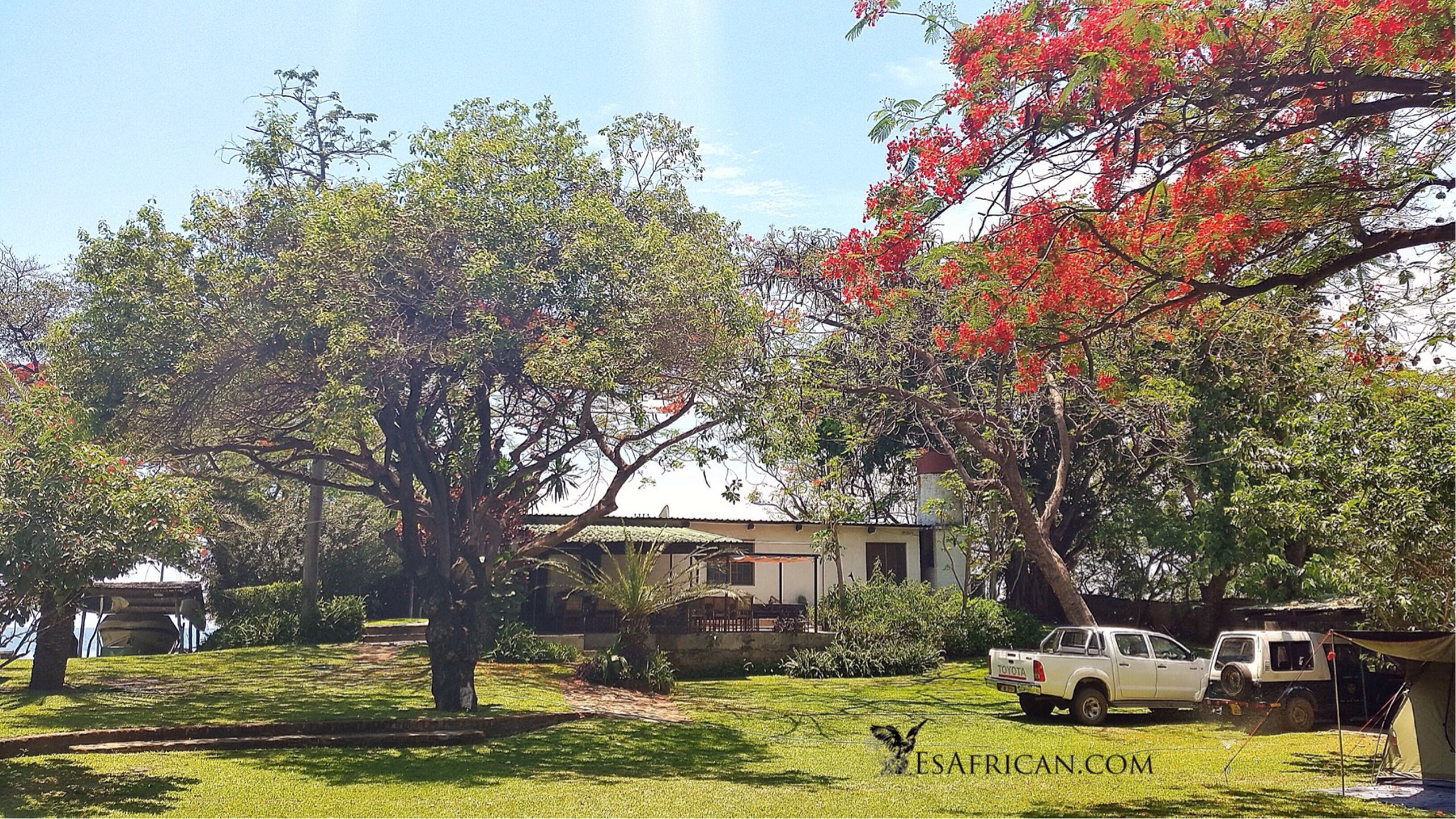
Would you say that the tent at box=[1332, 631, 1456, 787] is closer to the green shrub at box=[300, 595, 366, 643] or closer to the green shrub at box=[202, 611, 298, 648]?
the green shrub at box=[300, 595, 366, 643]

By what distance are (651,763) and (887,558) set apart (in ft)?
63.5

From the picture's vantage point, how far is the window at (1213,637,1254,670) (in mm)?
15664

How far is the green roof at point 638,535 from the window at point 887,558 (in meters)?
7.60

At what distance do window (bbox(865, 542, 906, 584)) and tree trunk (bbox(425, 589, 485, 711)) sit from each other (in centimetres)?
1721

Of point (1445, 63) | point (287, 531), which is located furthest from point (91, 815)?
point (287, 531)

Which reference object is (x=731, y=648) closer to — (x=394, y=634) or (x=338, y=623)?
(x=394, y=634)

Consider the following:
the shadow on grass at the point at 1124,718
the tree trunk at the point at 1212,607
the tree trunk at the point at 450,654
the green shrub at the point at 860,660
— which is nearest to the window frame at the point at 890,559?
the green shrub at the point at 860,660

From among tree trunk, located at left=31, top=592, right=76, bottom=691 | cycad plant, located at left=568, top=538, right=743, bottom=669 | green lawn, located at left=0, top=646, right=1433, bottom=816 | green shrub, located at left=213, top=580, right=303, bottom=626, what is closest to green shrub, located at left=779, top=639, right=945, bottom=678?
green lawn, located at left=0, top=646, right=1433, bottom=816

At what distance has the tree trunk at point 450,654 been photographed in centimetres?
1505

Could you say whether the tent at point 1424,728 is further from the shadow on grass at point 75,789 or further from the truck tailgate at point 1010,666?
the shadow on grass at point 75,789

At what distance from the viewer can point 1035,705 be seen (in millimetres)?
16719

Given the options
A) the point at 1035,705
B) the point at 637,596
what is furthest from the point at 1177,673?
the point at 637,596

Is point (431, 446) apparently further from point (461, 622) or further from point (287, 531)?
point (287, 531)

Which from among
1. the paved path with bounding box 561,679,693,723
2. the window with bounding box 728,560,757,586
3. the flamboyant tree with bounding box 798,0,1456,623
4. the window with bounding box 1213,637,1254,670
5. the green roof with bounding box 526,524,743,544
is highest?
the flamboyant tree with bounding box 798,0,1456,623
